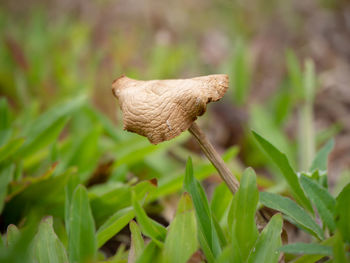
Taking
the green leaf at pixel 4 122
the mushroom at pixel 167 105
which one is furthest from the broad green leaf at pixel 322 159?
the green leaf at pixel 4 122

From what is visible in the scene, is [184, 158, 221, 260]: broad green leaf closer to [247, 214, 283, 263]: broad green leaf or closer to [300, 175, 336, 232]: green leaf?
[247, 214, 283, 263]: broad green leaf

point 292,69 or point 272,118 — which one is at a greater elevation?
point 292,69

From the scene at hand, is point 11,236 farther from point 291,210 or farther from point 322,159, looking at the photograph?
point 322,159

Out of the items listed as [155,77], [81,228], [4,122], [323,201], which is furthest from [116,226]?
[155,77]

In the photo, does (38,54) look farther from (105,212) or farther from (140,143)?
(105,212)

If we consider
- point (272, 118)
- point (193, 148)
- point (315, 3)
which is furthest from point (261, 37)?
point (193, 148)
